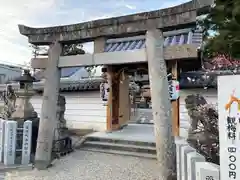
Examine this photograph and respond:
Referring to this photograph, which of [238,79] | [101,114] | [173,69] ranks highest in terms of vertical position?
[173,69]

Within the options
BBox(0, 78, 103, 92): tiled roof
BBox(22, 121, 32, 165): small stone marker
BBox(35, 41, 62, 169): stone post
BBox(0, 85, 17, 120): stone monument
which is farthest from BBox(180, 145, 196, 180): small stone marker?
BBox(0, 78, 103, 92): tiled roof

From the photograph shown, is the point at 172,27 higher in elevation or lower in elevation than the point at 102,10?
lower

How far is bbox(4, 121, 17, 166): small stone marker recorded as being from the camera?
6.89 m

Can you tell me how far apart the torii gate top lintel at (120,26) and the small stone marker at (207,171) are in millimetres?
3133

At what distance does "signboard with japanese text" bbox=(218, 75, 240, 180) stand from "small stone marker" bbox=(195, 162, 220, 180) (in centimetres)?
6

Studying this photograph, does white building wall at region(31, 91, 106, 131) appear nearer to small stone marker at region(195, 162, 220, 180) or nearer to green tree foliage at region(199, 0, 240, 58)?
green tree foliage at region(199, 0, 240, 58)

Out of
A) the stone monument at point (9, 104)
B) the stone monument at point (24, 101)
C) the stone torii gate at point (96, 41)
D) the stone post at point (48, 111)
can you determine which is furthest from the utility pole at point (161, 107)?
the stone monument at point (9, 104)

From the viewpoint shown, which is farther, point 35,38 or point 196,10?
point 35,38

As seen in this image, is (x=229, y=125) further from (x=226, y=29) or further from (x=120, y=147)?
(x=120, y=147)

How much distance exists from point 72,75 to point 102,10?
6838 millimetres

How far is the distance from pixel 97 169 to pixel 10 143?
98.8 inches

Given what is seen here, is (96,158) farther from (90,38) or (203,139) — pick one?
(203,139)

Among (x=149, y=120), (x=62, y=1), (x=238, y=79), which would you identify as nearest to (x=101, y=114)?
(x=149, y=120)

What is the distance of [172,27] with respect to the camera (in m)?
5.38
